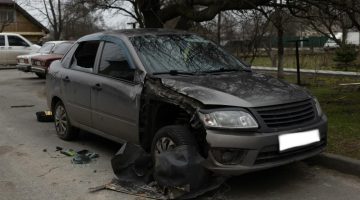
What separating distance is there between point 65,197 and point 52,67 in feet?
11.3

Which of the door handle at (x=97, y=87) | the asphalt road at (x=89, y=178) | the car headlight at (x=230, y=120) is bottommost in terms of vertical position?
the asphalt road at (x=89, y=178)

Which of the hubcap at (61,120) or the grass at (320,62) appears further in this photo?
the grass at (320,62)

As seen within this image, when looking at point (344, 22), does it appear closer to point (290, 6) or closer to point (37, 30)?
point (290, 6)

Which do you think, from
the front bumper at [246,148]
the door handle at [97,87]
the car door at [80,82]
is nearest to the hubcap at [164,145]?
the front bumper at [246,148]

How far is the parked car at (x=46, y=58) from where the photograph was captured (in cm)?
1792

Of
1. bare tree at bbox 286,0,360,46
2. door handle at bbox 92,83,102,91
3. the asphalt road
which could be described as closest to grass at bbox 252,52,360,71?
bare tree at bbox 286,0,360,46

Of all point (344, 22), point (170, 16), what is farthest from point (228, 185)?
point (170, 16)

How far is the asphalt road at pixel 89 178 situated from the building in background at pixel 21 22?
42.9 metres

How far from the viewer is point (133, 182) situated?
541 cm

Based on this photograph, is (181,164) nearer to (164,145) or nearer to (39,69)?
(164,145)

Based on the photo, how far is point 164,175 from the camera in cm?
497

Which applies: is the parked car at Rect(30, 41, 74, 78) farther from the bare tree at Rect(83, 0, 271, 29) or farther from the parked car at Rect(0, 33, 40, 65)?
the parked car at Rect(0, 33, 40, 65)

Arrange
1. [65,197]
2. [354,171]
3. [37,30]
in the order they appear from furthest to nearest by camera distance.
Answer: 1. [37,30]
2. [354,171]
3. [65,197]

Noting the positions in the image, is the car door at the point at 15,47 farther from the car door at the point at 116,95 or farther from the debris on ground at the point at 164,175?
the debris on ground at the point at 164,175
